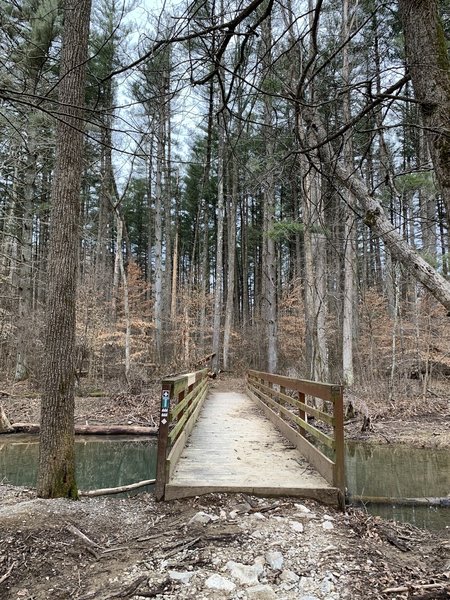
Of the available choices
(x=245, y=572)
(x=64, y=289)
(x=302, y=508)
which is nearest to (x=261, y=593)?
(x=245, y=572)

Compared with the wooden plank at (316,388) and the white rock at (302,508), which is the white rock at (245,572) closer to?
the white rock at (302,508)

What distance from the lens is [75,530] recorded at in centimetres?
327

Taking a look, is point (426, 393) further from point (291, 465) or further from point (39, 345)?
point (39, 345)

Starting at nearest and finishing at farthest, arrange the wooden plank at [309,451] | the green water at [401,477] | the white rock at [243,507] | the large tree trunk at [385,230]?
the white rock at [243,507] → the large tree trunk at [385,230] → the wooden plank at [309,451] → the green water at [401,477]

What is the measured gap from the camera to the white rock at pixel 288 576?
2668mm

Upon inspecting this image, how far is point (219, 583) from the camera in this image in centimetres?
259

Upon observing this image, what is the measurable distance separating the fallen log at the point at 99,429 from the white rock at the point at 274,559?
6.37m

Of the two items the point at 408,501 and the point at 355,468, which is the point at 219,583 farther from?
the point at 355,468

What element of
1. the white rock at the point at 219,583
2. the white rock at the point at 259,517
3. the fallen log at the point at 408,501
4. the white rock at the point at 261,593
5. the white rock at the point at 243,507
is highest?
the white rock at the point at 243,507

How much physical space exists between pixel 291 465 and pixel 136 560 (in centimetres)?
243

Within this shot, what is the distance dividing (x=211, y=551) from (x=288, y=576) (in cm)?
58

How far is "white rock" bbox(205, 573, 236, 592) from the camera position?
2.55 meters

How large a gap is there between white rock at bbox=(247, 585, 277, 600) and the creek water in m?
3.02

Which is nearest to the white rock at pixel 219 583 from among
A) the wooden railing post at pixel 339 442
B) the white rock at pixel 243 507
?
the white rock at pixel 243 507
